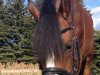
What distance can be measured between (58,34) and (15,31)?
84.0 ft

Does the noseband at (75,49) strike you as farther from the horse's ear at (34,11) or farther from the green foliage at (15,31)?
the green foliage at (15,31)

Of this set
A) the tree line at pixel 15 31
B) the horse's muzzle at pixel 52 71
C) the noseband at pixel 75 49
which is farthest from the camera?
the tree line at pixel 15 31

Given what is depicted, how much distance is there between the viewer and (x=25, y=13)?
2995cm

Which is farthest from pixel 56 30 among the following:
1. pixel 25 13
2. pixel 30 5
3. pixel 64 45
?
pixel 25 13

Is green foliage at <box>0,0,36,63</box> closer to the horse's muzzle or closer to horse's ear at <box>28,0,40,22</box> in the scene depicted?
horse's ear at <box>28,0,40,22</box>

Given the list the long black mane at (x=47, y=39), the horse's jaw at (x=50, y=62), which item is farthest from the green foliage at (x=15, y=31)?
→ the horse's jaw at (x=50, y=62)

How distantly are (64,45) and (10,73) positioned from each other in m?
13.4

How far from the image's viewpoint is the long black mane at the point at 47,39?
3.28 m

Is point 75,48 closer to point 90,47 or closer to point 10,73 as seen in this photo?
point 90,47

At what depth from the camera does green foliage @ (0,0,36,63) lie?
27250 mm

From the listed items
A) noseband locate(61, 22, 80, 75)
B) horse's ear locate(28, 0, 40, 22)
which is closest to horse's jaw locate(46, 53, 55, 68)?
noseband locate(61, 22, 80, 75)

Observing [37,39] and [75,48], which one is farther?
[75,48]

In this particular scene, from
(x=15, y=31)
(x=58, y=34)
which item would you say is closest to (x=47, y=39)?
(x=58, y=34)

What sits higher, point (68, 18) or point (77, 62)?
point (68, 18)
